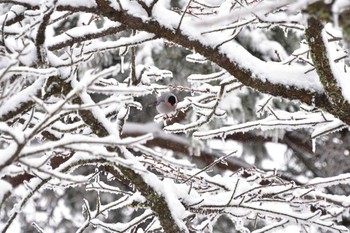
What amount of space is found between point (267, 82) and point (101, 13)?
774 mm

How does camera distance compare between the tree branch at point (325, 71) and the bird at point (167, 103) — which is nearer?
the tree branch at point (325, 71)

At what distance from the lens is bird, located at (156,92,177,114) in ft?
11.6

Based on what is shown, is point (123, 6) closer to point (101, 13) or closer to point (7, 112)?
point (101, 13)

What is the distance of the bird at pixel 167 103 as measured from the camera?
3.54 metres

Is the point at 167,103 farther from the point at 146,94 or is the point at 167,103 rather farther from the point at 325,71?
the point at 325,71

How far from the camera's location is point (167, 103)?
3.55 metres

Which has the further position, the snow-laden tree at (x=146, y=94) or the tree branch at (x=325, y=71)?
the tree branch at (x=325, y=71)

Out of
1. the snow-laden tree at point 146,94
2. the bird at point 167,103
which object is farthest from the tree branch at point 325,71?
the bird at point 167,103

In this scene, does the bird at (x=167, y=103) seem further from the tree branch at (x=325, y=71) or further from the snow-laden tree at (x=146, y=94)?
the tree branch at (x=325, y=71)

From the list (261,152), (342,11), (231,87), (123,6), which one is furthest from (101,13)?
(261,152)

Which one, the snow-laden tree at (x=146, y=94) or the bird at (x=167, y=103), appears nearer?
the snow-laden tree at (x=146, y=94)

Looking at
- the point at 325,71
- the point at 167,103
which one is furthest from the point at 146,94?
the point at 167,103

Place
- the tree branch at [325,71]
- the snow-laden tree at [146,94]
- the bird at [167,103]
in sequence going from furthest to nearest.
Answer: the bird at [167,103] → the tree branch at [325,71] → the snow-laden tree at [146,94]

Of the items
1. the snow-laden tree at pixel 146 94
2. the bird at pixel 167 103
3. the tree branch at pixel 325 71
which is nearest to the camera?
the snow-laden tree at pixel 146 94
